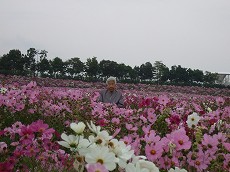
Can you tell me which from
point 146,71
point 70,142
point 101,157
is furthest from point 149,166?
point 146,71

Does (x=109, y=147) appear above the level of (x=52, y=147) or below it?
above

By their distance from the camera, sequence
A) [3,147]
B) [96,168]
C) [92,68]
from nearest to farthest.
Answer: [96,168] → [3,147] → [92,68]

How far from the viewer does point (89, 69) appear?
46688 mm

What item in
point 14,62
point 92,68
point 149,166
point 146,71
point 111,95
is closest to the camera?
point 149,166

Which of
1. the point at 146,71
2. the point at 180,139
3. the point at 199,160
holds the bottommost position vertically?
the point at 199,160

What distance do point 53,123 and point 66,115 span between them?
30 cm

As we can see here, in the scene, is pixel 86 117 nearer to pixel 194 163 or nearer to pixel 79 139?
pixel 194 163

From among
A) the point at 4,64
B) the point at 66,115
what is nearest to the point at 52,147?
the point at 66,115

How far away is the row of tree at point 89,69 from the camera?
40406 millimetres

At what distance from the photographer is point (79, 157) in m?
1.19

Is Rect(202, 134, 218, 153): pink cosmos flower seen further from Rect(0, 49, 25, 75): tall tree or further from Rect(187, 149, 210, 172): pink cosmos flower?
Rect(0, 49, 25, 75): tall tree

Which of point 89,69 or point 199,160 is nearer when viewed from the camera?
point 199,160

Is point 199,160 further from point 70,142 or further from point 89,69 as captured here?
point 89,69

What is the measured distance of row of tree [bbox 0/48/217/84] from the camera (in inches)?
1591
